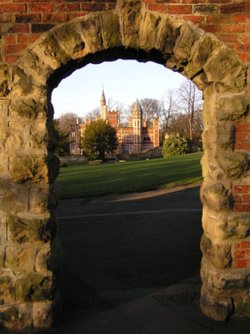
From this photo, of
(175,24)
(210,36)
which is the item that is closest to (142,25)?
(175,24)

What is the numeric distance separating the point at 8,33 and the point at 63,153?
42.4 metres

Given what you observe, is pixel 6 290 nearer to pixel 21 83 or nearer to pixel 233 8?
pixel 21 83

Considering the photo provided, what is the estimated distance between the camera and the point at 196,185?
1659cm

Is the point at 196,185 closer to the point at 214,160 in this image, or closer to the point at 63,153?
the point at 214,160

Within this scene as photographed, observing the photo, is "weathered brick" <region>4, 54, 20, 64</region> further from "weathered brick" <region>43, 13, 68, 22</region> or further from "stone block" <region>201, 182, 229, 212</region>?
"stone block" <region>201, 182, 229, 212</region>

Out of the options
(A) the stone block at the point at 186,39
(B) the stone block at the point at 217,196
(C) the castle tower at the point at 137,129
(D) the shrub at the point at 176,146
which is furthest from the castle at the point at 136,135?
(A) the stone block at the point at 186,39

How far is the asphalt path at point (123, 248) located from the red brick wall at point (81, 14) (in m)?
3.36

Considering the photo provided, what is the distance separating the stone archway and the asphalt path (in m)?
0.90

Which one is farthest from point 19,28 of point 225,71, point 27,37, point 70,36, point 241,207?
point 241,207

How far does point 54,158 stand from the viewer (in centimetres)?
462

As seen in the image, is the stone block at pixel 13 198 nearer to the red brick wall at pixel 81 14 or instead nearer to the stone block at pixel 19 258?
the stone block at pixel 19 258

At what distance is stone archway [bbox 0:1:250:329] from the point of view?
4273mm

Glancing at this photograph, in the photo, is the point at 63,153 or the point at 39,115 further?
the point at 63,153

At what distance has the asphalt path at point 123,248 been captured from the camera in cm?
568
